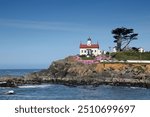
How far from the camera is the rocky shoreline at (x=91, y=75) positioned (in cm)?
4416

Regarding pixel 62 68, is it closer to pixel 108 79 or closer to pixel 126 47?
pixel 108 79

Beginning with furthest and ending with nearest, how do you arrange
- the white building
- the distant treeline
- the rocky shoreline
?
the white building → the distant treeline → the rocky shoreline

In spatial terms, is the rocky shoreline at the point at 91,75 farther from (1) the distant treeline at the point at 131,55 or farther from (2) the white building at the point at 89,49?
(2) the white building at the point at 89,49

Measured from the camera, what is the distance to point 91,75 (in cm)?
4925

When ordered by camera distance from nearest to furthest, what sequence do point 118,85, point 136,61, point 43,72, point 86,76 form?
point 118,85, point 86,76, point 136,61, point 43,72

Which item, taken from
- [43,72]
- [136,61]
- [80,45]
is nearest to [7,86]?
[43,72]

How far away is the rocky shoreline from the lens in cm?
4416

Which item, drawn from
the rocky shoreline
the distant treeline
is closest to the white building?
the distant treeline

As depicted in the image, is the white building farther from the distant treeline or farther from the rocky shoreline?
the rocky shoreline

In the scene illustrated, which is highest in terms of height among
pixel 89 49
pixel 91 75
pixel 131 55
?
pixel 89 49

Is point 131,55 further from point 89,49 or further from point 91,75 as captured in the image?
point 91,75

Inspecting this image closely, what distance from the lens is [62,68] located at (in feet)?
177

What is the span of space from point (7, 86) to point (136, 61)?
18523 millimetres

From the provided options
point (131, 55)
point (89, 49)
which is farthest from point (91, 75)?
point (89, 49)
